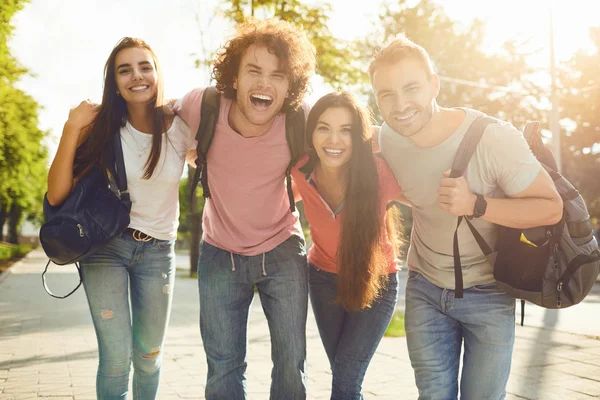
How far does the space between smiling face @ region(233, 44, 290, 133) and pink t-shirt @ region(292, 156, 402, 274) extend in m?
0.35

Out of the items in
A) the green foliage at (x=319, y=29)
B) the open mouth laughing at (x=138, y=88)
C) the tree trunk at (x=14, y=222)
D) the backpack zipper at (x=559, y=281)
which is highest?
the green foliage at (x=319, y=29)

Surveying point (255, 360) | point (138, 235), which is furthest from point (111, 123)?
point (255, 360)

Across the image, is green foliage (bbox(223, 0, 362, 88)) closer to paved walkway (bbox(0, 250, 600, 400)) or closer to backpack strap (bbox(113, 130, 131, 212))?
paved walkway (bbox(0, 250, 600, 400))

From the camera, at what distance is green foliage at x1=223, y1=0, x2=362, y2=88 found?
496 inches

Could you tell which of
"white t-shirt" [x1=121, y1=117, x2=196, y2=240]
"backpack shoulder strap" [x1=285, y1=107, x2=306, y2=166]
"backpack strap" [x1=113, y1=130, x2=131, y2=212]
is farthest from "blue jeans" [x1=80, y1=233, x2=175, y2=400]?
A: "backpack shoulder strap" [x1=285, y1=107, x2=306, y2=166]

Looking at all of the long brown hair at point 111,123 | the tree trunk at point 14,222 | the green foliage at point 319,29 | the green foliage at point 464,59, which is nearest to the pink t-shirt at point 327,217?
the long brown hair at point 111,123

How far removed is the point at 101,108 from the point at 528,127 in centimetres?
211

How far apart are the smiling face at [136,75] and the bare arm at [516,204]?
1.64 metres

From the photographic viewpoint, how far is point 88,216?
3283 mm

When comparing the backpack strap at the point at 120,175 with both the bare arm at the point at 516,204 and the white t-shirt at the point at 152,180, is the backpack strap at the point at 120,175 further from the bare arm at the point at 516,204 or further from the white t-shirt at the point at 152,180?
the bare arm at the point at 516,204

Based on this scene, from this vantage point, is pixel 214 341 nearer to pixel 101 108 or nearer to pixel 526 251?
pixel 101 108

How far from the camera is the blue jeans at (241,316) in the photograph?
343cm

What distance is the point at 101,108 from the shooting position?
3447 millimetres

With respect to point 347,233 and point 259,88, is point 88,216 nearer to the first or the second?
point 259,88
